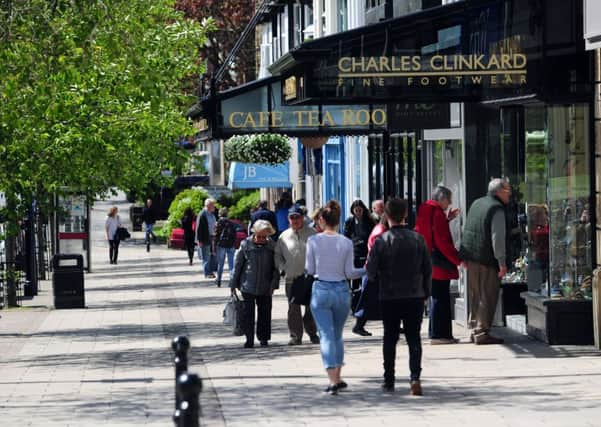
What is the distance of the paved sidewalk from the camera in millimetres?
11891

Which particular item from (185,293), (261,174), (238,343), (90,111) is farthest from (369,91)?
(261,174)

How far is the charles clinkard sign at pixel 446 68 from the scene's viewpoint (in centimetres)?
1595

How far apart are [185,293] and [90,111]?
16.6 feet

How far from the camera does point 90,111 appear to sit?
2730 cm

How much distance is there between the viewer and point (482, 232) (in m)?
16.8

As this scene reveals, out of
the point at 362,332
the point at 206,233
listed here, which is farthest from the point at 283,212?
the point at 362,332

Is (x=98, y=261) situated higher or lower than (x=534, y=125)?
lower

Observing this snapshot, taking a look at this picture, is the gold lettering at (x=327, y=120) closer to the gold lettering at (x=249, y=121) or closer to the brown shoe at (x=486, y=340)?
the gold lettering at (x=249, y=121)

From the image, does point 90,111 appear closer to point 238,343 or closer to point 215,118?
point 215,118

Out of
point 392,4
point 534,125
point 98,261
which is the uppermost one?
point 392,4

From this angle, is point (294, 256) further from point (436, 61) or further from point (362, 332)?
point (436, 61)

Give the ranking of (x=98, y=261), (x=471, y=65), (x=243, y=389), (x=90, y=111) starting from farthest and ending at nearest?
1. (x=98, y=261)
2. (x=90, y=111)
3. (x=471, y=65)
4. (x=243, y=389)

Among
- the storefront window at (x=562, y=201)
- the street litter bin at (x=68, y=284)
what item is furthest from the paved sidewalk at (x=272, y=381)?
the street litter bin at (x=68, y=284)

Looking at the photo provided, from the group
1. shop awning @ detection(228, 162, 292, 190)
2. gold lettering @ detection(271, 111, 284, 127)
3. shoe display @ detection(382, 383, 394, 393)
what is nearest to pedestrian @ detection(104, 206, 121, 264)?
shop awning @ detection(228, 162, 292, 190)
